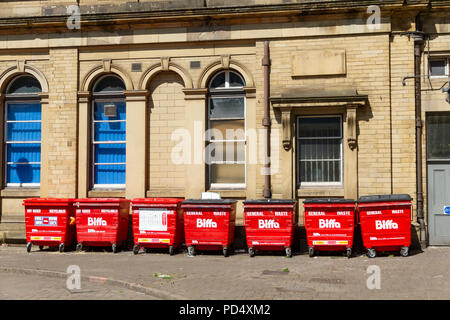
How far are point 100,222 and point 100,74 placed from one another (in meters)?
4.24

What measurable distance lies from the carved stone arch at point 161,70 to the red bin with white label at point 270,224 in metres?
4.12

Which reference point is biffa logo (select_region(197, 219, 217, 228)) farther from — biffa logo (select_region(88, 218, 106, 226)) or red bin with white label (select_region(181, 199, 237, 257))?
biffa logo (select_region(88, 218, 106, 226))

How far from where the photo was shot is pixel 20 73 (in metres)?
15.9

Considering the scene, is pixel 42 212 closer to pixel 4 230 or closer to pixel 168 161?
pixel 4 230

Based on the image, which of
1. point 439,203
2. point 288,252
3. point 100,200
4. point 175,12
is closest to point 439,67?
point 439,203

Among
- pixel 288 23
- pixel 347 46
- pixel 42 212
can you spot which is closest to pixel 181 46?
pixel 288 23

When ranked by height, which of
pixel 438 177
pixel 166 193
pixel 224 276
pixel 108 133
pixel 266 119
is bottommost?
pixel 224 276

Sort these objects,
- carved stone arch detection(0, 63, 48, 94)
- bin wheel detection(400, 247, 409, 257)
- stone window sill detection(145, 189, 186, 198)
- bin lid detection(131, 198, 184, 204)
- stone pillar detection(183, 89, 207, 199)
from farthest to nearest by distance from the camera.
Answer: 1. carved stone arch detection(0, 63, 48, 94)
2. stone window sill detection(145, 189, 186, 198)
3. stone pillar detection(183, 89, 207, 199)
4. bin lid detection(131, 198, 184, 204)
5. bin wheel detection(400, 247, 409, 257)

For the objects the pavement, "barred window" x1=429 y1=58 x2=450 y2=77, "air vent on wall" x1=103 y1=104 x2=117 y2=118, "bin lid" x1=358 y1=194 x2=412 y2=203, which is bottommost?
the pavement

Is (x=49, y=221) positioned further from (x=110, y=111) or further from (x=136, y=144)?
(x=110, y=111)

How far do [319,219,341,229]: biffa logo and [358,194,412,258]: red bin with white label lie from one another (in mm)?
535

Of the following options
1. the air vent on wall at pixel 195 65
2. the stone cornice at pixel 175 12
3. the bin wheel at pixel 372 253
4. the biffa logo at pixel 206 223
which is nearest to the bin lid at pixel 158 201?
the biffa logo at pixel 206 223

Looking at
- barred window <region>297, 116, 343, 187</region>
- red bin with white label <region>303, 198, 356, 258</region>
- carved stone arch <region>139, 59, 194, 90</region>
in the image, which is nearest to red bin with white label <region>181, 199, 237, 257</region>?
red bin with white label <region>303, 198, 356, 258</region>

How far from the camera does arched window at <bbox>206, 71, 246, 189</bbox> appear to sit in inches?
587
